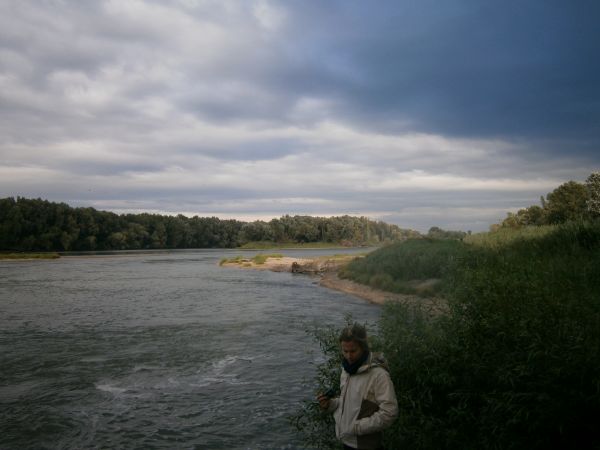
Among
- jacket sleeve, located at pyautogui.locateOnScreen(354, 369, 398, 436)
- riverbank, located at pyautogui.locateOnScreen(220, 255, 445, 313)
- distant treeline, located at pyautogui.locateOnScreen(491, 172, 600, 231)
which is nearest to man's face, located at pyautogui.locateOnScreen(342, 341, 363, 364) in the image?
jacket sleeve, located at pyautogui.locateOnScreen(354, 369, 398, 436)

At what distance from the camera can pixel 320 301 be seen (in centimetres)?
3478

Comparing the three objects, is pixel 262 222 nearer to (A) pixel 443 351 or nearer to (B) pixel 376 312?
(B) pixel 376 312

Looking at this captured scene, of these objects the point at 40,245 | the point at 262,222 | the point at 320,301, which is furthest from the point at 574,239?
the point at 262,222

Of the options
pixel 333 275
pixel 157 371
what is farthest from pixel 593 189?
pixel 157 371

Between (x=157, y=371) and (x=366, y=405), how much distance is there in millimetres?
13515

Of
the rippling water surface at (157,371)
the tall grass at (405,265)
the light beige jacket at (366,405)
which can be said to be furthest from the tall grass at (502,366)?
the tall grass at (405,265)

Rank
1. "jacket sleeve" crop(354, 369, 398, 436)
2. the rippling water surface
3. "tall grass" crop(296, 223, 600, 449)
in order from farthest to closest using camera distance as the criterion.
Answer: the rippling water surface, "tall grass" crop(296, 223, 600, 449), "jacket sleeve" crop(354, 369, 398, 436)

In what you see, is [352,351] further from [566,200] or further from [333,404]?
[566,200]

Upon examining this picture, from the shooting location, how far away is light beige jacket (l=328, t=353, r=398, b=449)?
4957 millimetres

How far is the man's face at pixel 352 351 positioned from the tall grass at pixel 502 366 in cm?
287

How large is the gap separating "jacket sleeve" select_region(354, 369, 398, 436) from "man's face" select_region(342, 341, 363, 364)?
30 cm

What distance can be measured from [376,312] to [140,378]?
16685mm

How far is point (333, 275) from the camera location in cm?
5544

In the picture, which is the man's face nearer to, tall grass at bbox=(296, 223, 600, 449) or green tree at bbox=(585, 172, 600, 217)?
tall grass at bbox=(296, 223, 600, 449)
